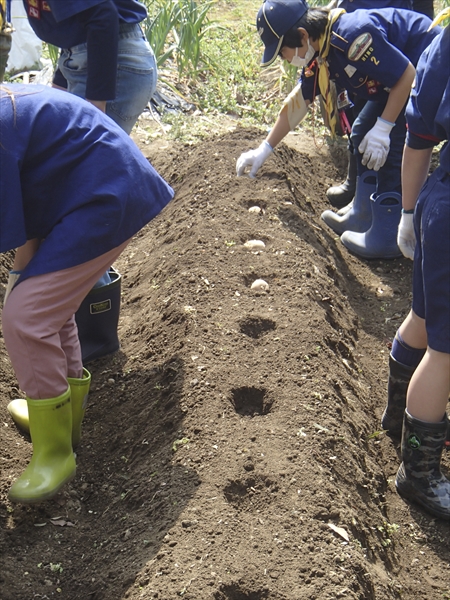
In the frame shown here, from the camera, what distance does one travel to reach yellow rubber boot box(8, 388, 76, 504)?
2.31 meters

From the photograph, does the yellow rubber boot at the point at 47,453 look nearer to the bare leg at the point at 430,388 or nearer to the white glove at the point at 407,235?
the bare leg at the point at 430,388

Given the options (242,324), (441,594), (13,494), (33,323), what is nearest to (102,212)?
(33,323)

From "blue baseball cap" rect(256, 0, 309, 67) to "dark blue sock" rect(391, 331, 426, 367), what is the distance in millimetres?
1786

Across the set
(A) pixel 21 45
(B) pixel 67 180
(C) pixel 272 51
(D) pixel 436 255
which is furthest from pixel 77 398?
(A) pixel 21 45

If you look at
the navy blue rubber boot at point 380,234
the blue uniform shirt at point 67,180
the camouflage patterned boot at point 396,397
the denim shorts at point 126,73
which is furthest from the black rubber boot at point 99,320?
the navy blue rubber boot at point 380,234

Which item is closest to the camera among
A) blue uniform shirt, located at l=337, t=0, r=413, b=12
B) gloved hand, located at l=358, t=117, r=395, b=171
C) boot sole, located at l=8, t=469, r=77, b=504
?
boot sole, located at l=8, t=469, r=77, b=504

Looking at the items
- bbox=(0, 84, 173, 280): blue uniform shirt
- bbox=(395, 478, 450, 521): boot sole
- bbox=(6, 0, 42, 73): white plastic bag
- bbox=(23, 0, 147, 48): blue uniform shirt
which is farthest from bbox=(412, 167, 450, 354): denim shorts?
bbox=(6, 0, 42, 73): white plastic bag

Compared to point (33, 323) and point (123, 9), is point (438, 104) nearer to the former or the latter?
point (33, 323)

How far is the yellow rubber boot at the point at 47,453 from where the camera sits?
231cm

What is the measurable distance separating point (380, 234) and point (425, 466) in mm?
2074

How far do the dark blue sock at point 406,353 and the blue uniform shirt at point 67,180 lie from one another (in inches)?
44.3

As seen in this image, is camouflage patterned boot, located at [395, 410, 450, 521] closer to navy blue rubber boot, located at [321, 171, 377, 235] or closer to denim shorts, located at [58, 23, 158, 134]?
denim shorts, located at [58, 23, 158, 134]

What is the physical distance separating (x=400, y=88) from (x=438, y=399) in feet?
6.41

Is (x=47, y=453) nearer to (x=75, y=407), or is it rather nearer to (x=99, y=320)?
(x=75, y=407)
